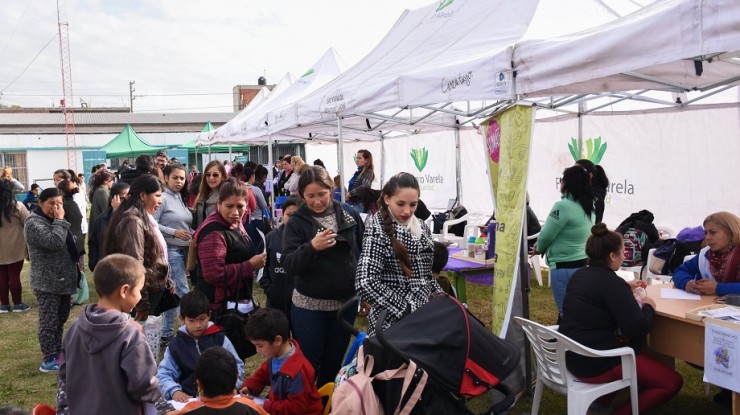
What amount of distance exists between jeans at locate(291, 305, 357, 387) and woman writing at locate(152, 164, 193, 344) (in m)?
2.46

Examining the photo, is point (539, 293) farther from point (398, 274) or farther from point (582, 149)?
point (398, 274)

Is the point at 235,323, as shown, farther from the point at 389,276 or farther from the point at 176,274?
the point at 176,274

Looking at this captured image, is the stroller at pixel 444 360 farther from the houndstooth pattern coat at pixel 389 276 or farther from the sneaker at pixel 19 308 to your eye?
the sneaker at pixel 19 308

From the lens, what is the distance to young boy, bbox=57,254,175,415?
2479 mm

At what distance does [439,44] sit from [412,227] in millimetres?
3721

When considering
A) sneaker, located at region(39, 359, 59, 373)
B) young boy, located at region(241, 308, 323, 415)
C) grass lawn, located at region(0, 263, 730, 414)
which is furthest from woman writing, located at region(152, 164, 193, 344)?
young boy, located at region(241, 308, 323, 415)

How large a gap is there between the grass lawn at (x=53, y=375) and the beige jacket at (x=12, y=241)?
0.77 m

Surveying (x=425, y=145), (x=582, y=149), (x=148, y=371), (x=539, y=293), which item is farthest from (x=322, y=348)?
(x=425, y=145)

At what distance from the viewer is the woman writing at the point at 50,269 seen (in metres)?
5.09

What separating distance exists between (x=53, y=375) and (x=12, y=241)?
2373 mm

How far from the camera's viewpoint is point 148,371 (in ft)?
8.38

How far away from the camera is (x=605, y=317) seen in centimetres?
336

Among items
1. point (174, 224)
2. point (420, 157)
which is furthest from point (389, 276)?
point (420, 157)

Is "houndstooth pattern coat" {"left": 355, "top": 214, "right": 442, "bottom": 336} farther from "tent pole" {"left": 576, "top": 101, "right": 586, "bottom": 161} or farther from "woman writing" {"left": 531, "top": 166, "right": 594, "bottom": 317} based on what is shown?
"tent pole" {"left": 576, "top": 101, "right": 586, "bottom": 161}
